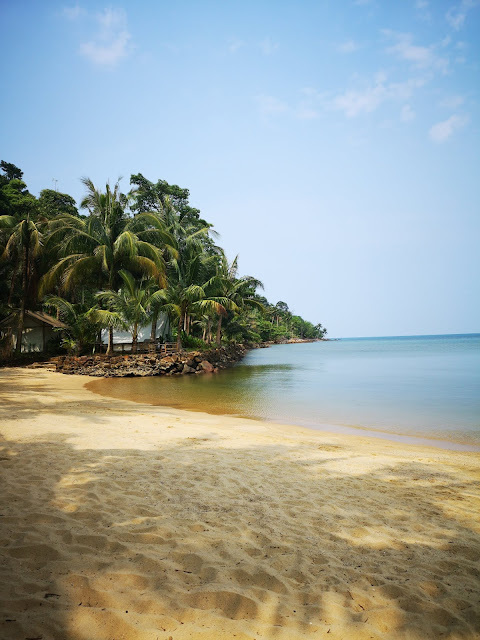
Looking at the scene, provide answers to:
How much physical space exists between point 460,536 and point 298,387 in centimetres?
1241

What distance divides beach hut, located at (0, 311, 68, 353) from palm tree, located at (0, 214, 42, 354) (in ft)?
6.36

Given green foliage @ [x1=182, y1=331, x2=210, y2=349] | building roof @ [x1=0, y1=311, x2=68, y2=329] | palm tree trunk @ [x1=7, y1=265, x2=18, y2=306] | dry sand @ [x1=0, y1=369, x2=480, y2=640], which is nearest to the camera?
dry sand @ [x1=0, y1=369, x2=480, y2=640]

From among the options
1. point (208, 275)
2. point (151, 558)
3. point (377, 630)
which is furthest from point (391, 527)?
point (208, 275)

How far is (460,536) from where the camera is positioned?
2967 mm

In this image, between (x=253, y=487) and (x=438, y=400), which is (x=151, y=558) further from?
(x=438, y=400)

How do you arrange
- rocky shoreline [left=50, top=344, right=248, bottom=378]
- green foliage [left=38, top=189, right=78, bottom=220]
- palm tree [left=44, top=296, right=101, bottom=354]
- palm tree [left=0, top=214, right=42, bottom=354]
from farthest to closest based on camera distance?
green foliage [left=38, top=189, right=78, bottom=220] < palm tree [left=44, top=296, right=101, bottom=354] < palm tree [left=0, top=214, right=42, bottom=354] < rocky shoreline [left=50, top=344, right=248, bottom=378]

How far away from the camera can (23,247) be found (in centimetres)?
1948

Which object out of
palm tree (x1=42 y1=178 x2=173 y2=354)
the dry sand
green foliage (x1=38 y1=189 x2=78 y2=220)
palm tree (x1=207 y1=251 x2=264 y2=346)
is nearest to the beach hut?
palm tree (x1=42 y1=178 x2=173 y2=354)

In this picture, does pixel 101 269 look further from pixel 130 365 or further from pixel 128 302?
pixel 130 365

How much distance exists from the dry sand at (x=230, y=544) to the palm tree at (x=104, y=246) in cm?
1614

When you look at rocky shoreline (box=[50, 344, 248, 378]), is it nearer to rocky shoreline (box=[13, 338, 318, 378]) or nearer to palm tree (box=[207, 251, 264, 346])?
rocky shoreline (box=[13, 338, 318, 378])

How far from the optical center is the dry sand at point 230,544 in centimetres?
186

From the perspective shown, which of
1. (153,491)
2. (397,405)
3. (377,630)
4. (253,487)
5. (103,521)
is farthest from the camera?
(397,405)

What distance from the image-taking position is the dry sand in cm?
186
